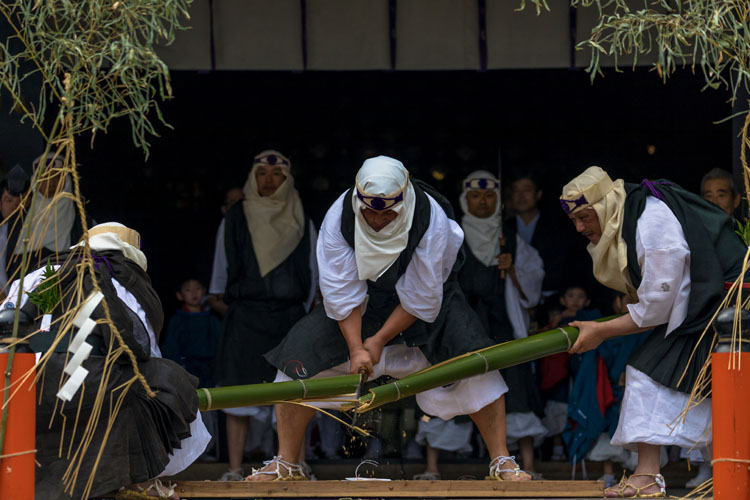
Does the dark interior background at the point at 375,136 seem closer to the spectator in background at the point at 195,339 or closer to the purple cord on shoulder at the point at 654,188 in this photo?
the spectator in background at the point at 195,339

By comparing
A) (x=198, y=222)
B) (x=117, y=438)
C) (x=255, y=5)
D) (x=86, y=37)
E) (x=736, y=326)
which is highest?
(x=255, y=5)

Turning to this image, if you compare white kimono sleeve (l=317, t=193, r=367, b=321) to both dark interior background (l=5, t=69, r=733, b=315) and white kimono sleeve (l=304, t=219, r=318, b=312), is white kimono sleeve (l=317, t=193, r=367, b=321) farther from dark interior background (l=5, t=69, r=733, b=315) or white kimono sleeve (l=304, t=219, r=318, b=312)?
dark interior background (l=5, t=69, r=733, b=315)

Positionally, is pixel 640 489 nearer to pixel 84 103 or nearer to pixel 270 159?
pixel 84 103

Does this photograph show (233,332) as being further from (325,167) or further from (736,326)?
(736,326)

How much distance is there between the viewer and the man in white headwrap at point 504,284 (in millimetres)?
6977

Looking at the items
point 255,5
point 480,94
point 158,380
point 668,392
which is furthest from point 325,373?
point 480,94

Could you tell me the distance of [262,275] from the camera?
7.16m

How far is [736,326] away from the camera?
4.11 m

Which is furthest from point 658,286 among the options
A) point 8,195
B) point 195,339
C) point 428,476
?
point 8,195

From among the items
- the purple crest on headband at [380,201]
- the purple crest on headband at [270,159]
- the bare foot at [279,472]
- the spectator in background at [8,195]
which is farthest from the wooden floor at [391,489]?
the purple crest on headband at [270,159]

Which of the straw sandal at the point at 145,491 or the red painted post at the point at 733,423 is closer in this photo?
the red painted post at the point at 733,423

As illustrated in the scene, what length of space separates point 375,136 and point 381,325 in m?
A: 2.93

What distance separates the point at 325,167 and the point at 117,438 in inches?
155

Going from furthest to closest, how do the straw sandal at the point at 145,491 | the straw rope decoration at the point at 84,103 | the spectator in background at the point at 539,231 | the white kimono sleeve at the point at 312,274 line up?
the spectator in background at the point at 539,231, the white kimono sleeve at the point at 312,274, the straw sandal at the point at 145,491, the straw rope decoration at the point at 84,103
